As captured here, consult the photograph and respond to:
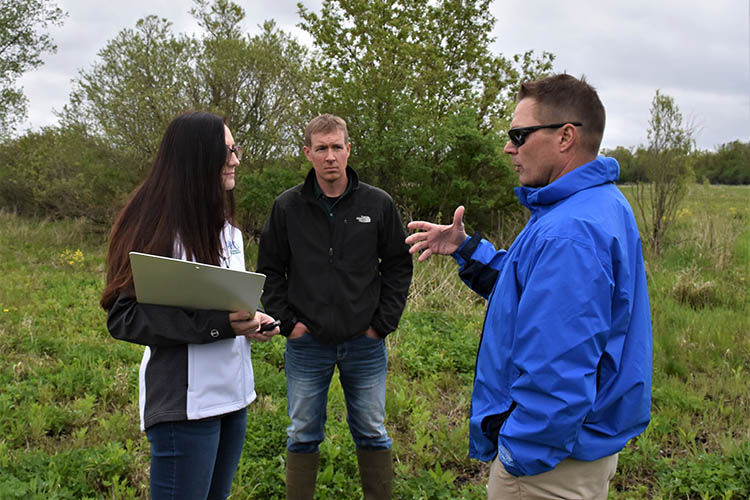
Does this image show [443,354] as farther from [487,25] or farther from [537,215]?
[487,25]

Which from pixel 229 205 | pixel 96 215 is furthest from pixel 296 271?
pixel 96 215

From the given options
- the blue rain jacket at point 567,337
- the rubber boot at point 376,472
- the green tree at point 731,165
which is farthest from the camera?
the green tree at point 731,165

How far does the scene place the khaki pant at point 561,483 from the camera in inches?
72.2

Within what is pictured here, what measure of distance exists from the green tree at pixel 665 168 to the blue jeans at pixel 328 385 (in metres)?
10.1

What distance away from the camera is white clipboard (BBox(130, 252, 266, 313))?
1.95 metres

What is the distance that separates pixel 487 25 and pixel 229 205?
18676mm

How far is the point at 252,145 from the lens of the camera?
549 inches

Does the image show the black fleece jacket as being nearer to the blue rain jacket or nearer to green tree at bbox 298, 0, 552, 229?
the blue rain jacket

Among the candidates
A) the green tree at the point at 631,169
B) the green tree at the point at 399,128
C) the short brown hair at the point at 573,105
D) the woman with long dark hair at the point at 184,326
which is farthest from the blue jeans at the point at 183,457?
the green tree at the point at 631,169

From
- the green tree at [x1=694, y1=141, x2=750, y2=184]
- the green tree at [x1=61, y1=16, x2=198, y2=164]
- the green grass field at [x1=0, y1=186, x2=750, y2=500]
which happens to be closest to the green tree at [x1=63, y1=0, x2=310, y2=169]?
the green tree at [x1=61, y1=16, x2=198, y2=164]

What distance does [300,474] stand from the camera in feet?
10.7

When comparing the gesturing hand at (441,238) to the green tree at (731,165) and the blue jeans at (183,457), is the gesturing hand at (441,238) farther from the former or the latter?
the green tree at (731,165)

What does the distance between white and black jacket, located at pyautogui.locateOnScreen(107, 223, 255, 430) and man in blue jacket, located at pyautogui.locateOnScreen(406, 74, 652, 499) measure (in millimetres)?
987

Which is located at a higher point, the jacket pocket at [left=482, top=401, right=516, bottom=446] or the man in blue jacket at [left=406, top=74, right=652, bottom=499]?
the man in blue jacket at [left=406, top=74, right=652, bottom=499]
